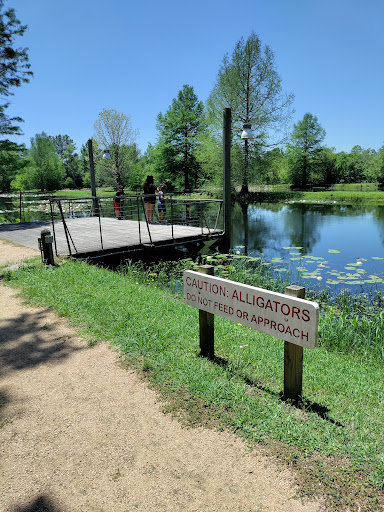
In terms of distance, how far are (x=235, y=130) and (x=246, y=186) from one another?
5.44 metres

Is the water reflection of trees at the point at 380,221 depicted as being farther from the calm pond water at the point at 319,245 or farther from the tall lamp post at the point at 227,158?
the tall lamp post at the point at 227,158

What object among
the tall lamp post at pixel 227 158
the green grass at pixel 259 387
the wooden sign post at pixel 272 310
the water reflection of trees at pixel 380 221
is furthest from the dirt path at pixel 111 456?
the water reflection of trees at pixel 380 221

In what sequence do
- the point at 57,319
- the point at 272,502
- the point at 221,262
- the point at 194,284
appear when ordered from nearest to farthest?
1. the point at 272,502
2. the point at 194,284
3. the point at 57,319
4. the point at 221,262

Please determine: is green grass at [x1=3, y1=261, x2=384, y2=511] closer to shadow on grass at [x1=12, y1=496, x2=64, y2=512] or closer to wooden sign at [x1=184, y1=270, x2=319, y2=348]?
wooden sign at [x1=184, y1=270, x2=319, y2=348]

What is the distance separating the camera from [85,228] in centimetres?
1319

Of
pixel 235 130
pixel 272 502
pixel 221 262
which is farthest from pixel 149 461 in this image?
pixel 235 130

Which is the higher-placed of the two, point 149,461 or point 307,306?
point 307,306

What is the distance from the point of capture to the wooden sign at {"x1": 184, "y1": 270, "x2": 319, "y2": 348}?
2.57 m

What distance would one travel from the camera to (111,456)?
241 centimetres

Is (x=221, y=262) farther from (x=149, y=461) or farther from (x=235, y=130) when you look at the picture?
(x=235, y=130)

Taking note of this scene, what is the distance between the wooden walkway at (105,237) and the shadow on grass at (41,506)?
20.8 ft

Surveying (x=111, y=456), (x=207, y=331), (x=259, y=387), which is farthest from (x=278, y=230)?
(x=111, y=456)

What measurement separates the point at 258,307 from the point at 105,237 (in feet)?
29.1

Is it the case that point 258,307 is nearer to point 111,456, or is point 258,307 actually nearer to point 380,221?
point 111,456
